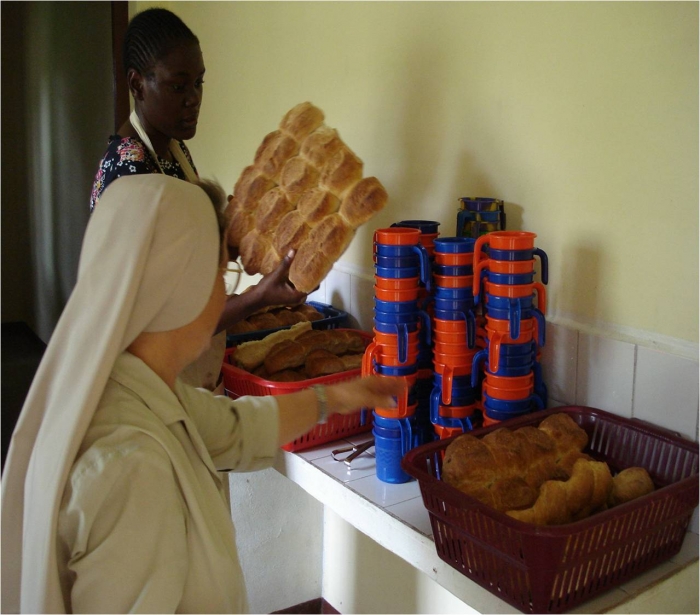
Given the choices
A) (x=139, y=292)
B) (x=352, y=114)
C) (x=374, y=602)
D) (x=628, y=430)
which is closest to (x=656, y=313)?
(x=628, y=430)

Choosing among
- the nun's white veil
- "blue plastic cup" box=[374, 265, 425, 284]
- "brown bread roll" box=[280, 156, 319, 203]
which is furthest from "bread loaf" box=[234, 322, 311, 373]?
the nun's white veil

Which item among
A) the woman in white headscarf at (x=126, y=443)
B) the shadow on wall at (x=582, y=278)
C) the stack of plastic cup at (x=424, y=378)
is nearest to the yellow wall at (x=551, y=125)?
the shadow on wall at (x=582, y=278)

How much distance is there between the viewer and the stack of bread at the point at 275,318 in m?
2.03

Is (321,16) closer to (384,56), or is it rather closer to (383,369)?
(384,56)

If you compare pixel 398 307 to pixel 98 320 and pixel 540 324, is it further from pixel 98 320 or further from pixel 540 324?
pixel 98 320

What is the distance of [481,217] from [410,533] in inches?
26.7

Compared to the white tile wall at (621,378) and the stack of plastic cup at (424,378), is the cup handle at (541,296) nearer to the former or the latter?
the white tile wall at (621,378)

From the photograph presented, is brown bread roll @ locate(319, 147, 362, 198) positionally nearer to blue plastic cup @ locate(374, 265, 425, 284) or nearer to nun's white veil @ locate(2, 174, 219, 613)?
blue plastic cup @ locate(374, 265, 425, 284)

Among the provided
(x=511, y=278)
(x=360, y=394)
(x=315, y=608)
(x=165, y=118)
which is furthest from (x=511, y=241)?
(x=315, y=608)

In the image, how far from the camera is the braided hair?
64.5 inches

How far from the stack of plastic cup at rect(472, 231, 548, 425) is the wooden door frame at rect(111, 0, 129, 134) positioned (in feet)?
8.00

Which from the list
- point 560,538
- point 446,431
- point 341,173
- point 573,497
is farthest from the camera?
point 341,173

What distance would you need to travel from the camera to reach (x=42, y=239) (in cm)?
576

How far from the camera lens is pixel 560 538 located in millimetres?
964
